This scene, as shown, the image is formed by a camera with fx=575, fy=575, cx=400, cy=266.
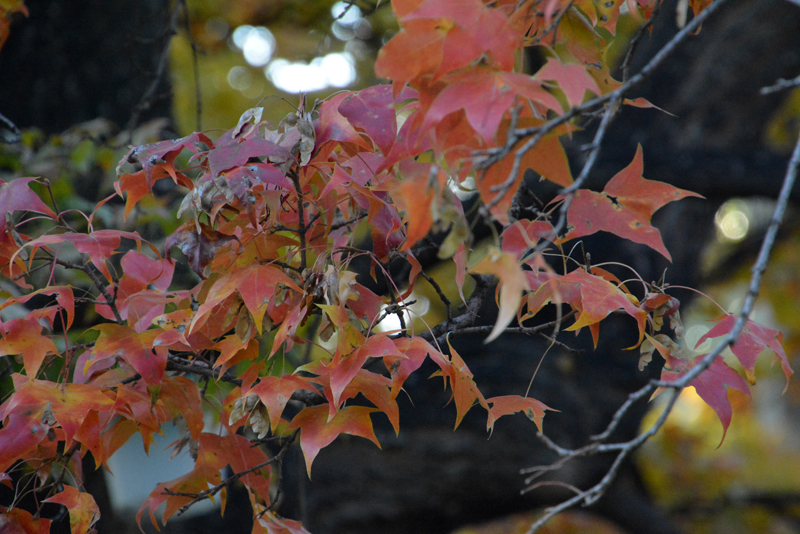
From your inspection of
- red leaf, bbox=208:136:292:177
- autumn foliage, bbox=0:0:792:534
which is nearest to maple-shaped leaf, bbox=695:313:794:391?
autumn foliage, bbox=0:0:792:534

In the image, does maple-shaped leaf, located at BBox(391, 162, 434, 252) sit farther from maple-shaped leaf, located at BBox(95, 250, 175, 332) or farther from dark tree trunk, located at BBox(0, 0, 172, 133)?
dark tree trunk, located at BBox(0, 0, 172, 133)

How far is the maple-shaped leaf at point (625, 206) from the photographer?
73 cm

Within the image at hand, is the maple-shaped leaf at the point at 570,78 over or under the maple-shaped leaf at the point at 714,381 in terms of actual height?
over

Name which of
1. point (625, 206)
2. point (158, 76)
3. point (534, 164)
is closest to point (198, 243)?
point (534, 164)

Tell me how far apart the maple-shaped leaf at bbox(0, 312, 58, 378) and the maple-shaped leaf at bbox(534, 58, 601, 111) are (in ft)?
2.37

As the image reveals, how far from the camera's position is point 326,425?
2.41 feet

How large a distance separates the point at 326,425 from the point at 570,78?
1.63ft

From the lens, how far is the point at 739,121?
7.65ft

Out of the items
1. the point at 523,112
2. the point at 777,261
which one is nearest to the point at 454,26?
the point at 523,112

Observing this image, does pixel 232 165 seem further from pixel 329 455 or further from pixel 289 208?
pixel 329 455

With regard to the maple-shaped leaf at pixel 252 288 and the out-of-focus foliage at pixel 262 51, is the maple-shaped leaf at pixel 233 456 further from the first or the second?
the out-of-focus foliage at pixel 262 51

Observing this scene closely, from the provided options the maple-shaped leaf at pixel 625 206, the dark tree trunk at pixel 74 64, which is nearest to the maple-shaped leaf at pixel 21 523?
the maple-shaped leaf at pixel 625 206

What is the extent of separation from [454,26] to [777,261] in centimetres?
506

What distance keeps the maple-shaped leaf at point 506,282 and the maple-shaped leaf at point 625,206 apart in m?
0.27
